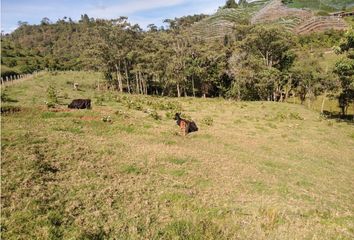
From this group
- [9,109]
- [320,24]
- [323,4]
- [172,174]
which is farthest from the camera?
[323,4]

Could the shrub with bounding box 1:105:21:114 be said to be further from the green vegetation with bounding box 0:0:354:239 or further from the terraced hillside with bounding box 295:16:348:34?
the terraced hillside with bounding box 295:16:348:34

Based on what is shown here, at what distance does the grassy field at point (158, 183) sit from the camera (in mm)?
7422

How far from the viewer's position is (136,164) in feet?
37.7

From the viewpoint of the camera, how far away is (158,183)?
33.4ft

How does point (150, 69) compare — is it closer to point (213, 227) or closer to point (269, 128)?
point (269, 128)

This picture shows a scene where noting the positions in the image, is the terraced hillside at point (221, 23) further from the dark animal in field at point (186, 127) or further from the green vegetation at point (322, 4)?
the dark animal in field at point (186, 127)

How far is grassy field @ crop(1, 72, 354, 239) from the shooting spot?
7.42 metres

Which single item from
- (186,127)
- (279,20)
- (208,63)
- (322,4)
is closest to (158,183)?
(186,127)

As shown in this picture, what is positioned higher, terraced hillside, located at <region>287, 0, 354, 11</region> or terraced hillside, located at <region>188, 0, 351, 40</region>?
terraced hillside, located at <region>287, 0, 354, 11</region>

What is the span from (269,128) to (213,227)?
57.4 ft

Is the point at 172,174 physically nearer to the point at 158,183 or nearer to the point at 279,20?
the point at 158,183

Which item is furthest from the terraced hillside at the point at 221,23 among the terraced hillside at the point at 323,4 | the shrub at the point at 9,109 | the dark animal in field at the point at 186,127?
the shrub at the point at 9,109

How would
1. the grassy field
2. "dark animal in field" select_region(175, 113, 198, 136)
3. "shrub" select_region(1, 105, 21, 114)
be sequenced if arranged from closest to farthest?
the grassy field, "shrub" select_region(1, 105, 21, 114), "dark animal in field" select_region(175, 113, 198, 136)

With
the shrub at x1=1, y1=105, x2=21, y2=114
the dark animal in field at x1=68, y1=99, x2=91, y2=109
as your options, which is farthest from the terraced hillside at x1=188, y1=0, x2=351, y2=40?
the shrub at x1=1, y1=105, x2=21, y2=114
